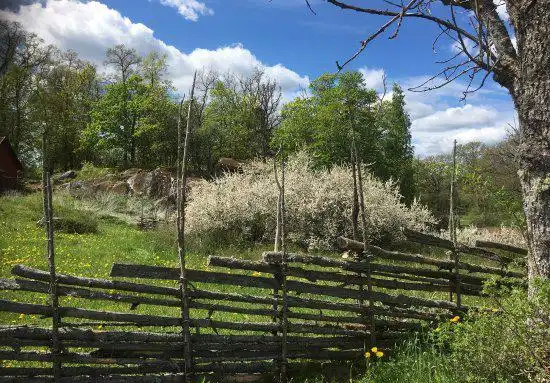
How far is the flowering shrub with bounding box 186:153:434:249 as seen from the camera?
40.3ft

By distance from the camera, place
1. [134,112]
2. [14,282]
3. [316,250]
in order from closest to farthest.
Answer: [14,282] → [316,250] → [134,112]

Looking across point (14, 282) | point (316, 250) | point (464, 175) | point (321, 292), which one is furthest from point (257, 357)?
point (316, 250)

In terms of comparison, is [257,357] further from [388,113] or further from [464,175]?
[388,113]

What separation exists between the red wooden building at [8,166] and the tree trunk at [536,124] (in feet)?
77.9

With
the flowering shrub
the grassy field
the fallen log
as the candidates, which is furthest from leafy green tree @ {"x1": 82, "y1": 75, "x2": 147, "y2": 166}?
the fallen log

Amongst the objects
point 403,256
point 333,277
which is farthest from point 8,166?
point 403,256

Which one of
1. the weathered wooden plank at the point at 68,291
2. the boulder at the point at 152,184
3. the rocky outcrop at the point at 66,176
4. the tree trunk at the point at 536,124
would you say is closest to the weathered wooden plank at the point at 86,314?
the weathered wooden plank at the point at 68,291

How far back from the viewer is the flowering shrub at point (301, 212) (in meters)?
12.3

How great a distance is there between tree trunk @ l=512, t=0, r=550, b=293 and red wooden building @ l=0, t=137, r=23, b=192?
77.9 feet

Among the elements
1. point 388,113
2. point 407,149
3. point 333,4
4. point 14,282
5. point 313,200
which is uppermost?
point 388,113

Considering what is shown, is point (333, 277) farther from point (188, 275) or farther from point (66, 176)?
point (66, 176)

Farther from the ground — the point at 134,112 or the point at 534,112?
the point at 134,112

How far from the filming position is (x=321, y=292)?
427cm

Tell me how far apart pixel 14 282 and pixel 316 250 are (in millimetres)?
9084
